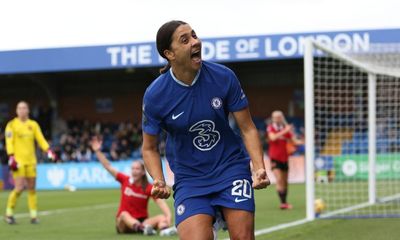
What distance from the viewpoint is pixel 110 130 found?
39094 millimetres

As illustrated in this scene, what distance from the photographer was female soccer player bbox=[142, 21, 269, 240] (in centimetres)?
561

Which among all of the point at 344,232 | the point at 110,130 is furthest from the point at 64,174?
the point at 344,232

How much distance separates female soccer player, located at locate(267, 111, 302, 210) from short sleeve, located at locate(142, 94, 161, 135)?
1007cm

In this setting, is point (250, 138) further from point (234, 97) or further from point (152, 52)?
point (152, 52)

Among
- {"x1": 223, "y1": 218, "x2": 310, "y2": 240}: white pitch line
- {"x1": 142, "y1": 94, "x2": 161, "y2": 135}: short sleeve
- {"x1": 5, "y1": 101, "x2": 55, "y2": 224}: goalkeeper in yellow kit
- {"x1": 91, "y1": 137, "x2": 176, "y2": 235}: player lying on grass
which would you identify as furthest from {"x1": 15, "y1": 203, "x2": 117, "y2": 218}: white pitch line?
{"x1": 142, "y1": 94, "x2": 161, "y2": 135}: short sleeve

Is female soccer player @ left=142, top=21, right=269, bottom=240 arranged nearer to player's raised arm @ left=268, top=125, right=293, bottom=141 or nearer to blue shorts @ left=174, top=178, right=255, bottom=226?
blue shorts @ left=174, top=178, right=255, bottom=226

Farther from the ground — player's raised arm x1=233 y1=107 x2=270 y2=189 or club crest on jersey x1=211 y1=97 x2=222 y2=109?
club crest on jersey x1=211 y1=97 x2=222 y2=109

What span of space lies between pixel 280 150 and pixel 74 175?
16.3 meters

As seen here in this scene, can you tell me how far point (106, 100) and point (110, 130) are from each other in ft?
7.91

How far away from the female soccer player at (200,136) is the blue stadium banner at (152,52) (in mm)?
24927

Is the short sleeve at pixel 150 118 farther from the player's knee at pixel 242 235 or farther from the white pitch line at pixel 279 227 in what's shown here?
the white pitch line at pixel 279 227

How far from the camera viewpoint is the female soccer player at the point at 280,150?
1586 centimetres

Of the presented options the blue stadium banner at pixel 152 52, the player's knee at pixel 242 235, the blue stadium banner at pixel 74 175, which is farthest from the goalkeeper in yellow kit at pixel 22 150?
the blue stadium banner at pixel 152 52

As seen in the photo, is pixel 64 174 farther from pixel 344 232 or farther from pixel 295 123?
pixel 344 232
